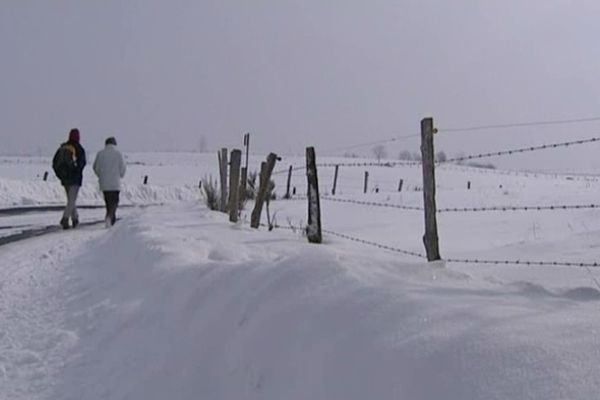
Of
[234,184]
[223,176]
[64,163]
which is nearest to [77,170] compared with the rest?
[64,163]

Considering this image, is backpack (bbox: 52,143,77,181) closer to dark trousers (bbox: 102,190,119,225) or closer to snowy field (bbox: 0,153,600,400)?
dark trousers (bbox: 102,190,119,225)

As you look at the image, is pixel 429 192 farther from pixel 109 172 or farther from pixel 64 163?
pixel 64 163

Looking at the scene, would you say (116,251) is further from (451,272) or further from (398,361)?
(398,361)

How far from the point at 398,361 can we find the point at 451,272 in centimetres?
181

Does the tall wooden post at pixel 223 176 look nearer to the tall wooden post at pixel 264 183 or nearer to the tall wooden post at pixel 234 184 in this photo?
the tall wooden post at pixel 234 184

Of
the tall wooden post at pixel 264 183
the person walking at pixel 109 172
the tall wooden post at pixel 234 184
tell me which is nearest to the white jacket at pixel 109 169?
the person walking at pixel 109 172

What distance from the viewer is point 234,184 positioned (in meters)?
12.6

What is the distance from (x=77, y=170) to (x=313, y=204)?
618 centimetres

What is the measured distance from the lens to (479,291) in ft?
12.3

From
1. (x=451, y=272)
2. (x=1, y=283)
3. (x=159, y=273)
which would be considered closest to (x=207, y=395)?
(x=451, y=272)

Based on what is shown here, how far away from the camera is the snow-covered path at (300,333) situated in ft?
8.54

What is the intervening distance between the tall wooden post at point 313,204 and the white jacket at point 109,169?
5686 mm

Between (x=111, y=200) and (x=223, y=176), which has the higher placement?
(x=223, y=176)

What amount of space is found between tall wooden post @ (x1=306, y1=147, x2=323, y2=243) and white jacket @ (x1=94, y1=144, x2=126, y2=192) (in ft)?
18.7
